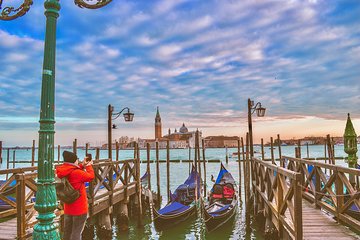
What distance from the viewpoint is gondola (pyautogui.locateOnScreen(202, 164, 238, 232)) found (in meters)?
8.88

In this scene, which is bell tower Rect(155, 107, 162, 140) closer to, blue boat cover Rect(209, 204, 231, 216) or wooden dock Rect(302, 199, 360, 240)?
blue boat cover Rect(209, 204, 231, 216)

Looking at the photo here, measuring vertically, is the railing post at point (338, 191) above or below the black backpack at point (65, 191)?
below

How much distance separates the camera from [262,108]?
1102cm

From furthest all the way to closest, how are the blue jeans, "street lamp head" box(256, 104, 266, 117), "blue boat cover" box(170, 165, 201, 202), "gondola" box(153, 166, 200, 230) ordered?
"blue boat cover" box(170, 165, 201, 202) → "street lamp head" box(256, 104, 266, 117) → "gondola" box(153, 166, 200, 230) → the blue jeans

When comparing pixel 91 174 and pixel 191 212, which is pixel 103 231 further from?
pixel 91 174

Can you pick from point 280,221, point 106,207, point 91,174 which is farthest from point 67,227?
point 106,207

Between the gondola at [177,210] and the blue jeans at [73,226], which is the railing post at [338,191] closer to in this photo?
the blue jeans at [73,226]

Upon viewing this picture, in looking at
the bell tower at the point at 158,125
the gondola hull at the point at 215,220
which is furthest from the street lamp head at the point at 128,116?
the bell tower at the point at 158,125

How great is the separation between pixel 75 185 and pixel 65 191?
13 centimetres

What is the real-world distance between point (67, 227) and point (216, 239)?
5862 mm

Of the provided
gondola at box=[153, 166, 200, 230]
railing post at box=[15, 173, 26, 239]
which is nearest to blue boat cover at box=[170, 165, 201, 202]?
gondola at box=[153, 166, 200, 230]

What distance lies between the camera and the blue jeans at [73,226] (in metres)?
3.88

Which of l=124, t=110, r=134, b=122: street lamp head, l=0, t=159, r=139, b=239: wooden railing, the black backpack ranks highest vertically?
l=124, t=110, r=134, b=122: street lamp head

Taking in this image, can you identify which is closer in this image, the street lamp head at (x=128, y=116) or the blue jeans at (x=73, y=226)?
the blue jeans at (x=73, y=226)
